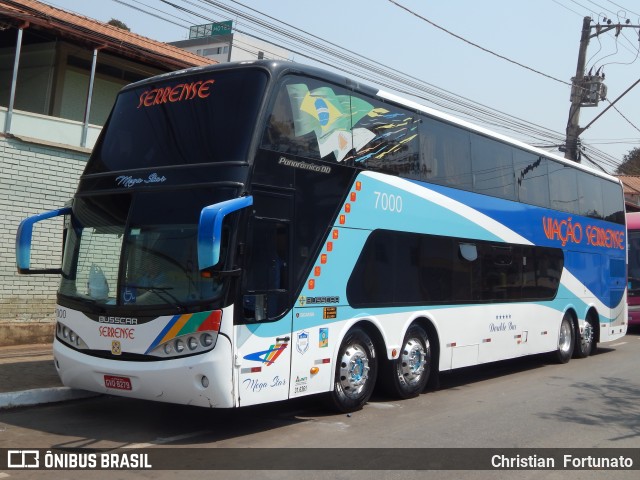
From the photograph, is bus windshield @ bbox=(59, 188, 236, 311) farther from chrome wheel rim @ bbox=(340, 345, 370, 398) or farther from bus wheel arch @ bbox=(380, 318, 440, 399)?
bus wheel arch @ bbox=(380, 318, 440, 399)

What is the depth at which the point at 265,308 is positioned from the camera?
300 inches

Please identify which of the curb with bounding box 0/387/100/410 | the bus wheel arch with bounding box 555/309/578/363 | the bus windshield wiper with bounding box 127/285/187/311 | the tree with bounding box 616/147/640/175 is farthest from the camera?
the tree with bounding box 616/147/640/175

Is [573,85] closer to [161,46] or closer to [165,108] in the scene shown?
[161,46]

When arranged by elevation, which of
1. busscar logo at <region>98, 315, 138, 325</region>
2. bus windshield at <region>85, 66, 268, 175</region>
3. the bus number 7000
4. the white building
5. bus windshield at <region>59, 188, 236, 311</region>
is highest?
the white building

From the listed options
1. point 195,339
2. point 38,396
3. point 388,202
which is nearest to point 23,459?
point 195,339

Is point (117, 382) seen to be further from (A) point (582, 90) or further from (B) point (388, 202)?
(A) point (582, 90)

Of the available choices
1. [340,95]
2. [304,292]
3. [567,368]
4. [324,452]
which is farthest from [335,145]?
[567,368]

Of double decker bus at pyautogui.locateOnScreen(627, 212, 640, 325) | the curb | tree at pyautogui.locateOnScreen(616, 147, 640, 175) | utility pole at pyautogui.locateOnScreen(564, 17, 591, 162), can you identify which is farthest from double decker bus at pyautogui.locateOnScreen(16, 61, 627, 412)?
tree at pyautogui.locateOnScreen(616, 147, 640, 175)

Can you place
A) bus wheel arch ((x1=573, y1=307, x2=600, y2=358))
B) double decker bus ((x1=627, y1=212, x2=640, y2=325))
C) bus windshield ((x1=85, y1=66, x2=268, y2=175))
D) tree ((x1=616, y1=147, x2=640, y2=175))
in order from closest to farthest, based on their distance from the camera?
bus windshield ((x1=85, y1=66, x2=268, y2=175))
bus wheel arch ((x1=573, y1=307, x2=600, y2=358))
double decker bus ((x1=627, y1=212, x2=640, y2=325))
tree ((x1=616, y1=147, x2=640, y2=175))

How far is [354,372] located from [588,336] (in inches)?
360

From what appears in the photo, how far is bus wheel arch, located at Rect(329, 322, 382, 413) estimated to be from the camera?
8758 millimetres

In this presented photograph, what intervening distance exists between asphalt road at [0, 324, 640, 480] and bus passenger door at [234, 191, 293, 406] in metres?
0.62

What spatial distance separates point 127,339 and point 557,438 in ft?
16.0

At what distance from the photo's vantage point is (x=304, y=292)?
815 centimetres
